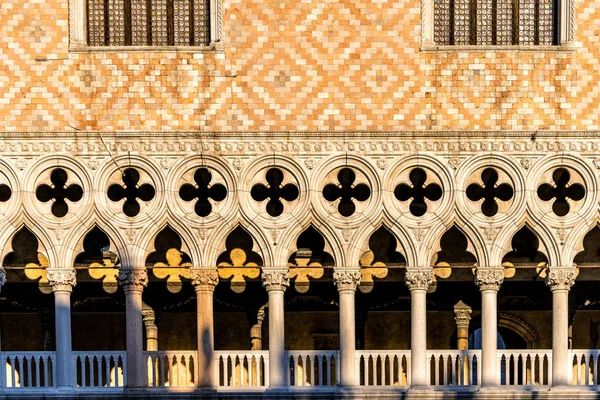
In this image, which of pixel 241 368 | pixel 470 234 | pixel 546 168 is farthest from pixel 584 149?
pixel 241 368

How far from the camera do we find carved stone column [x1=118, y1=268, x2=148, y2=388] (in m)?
23.7

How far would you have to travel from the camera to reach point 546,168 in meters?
23.6

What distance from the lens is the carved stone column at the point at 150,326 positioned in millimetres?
27609

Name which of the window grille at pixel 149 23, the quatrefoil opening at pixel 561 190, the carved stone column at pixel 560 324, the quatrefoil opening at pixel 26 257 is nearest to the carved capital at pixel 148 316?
the quatrefoil opening at pixel 26 257

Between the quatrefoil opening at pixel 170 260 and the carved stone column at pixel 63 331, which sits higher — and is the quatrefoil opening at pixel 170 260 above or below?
above

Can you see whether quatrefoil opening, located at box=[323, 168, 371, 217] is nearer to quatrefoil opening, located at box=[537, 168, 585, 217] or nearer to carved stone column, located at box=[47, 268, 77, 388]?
quatrefoil opening, located at box=[537, 168, 585, 217]

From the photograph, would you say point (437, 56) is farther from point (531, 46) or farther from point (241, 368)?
point (241, 368)

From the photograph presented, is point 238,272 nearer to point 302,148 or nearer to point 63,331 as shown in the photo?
point 302,148

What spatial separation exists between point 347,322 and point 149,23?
539 centimetres

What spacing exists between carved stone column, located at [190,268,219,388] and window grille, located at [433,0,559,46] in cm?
494

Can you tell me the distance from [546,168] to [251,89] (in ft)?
14.8

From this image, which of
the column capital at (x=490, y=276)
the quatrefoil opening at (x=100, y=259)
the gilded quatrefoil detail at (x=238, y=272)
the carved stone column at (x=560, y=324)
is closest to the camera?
Result: the carved stone column at (x=560, y=324)

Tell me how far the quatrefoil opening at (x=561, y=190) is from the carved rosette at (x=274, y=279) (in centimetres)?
411

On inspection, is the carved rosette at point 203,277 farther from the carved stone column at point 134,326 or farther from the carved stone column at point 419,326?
the carved stone column at point 419,326
